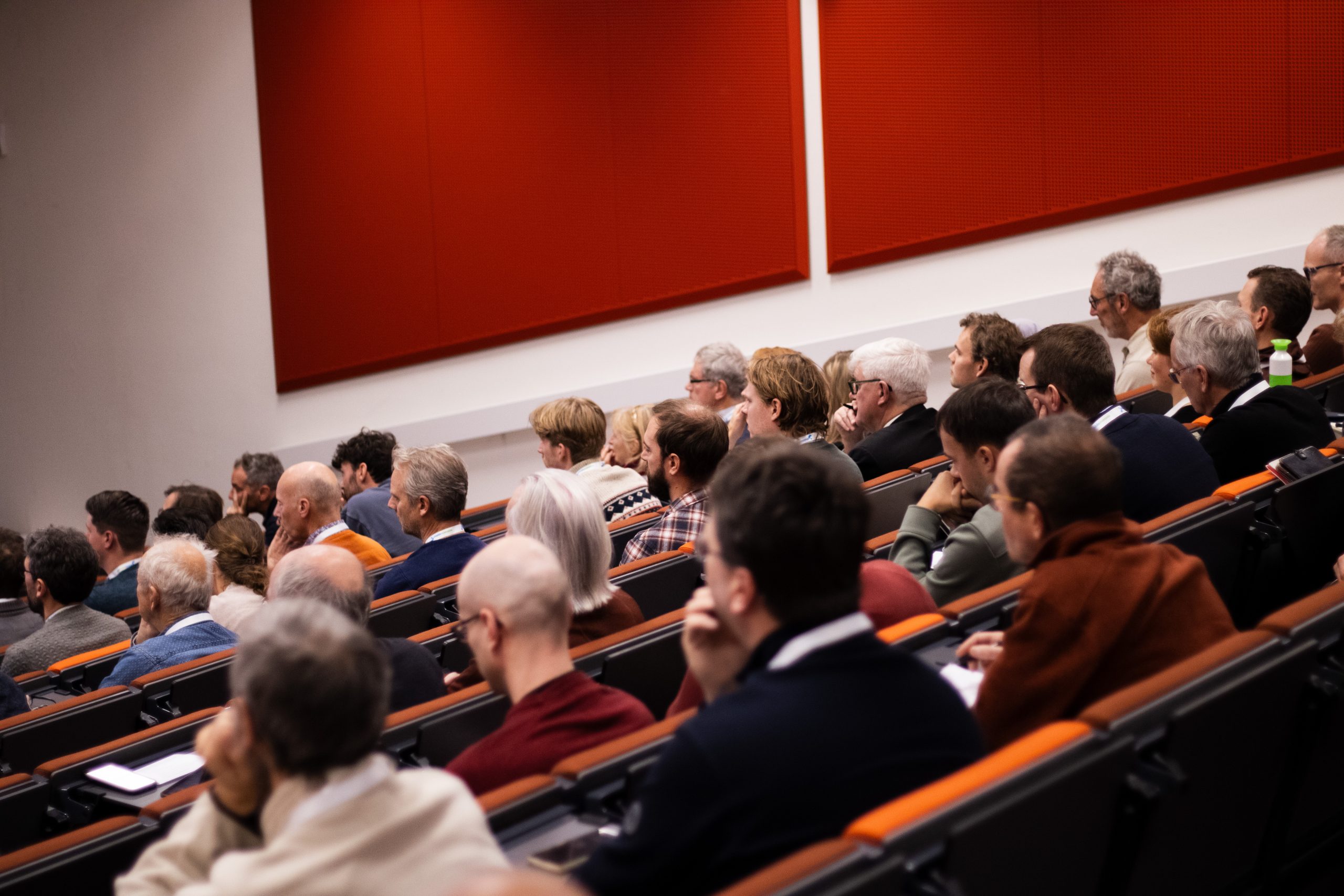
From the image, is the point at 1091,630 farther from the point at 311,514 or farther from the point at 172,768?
the point at 311,514

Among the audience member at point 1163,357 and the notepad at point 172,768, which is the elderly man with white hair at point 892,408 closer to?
the audience member at point 1163,357

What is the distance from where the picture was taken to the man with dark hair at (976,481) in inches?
90.4

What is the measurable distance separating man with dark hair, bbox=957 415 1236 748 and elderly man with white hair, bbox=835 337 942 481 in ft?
6.37

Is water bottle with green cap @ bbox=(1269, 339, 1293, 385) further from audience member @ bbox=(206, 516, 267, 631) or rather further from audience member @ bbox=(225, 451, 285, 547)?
audience member @ bbox=(225, 451, 285, 547)

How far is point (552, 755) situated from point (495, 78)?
5.83m

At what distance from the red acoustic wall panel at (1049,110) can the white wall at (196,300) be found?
5.3 inches

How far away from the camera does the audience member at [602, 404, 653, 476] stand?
4488mm

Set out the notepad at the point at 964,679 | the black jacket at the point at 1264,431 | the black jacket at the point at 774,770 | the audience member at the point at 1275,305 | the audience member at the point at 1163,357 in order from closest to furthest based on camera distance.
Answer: the black jacket at the point at 774,770 < the notepad at the point at 964,679 < the black jacket at the point at 1264,431 < the audience member at the point at 1163,357 < the audience member at the point at 1275,305

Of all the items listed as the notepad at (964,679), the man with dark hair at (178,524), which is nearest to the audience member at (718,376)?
the man with dark hair at (178,524)

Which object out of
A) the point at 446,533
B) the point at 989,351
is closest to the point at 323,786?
the point at 446,533

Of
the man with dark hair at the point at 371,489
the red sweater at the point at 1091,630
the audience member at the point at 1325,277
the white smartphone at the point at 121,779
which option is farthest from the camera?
the man with dark hair at the point at 371,489

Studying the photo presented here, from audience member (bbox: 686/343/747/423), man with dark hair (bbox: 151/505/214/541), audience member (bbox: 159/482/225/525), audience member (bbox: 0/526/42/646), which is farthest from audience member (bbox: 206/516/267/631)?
audience member (bbox: 686/343/747/423)

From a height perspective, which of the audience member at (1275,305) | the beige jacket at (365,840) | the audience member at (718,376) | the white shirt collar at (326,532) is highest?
the audience member at (1275,305)

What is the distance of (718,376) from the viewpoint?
5.02 m
